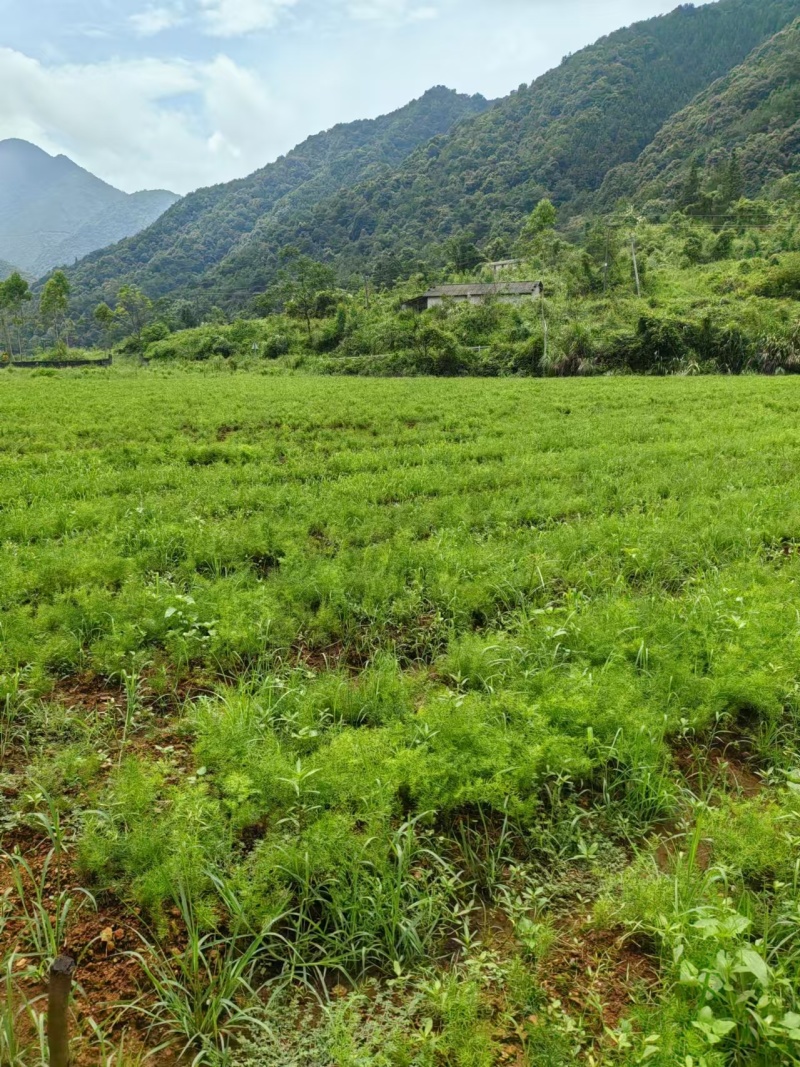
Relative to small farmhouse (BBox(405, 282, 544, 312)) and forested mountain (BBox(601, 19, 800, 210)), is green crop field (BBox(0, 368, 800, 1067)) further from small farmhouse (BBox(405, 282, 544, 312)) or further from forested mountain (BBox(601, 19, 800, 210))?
forested mountain (BBox(601, 19, 800, 210))

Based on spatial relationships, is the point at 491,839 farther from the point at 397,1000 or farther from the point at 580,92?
the point at 580,92

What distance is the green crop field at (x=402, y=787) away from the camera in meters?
2.33

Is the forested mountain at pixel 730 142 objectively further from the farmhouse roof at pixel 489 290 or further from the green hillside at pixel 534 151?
the farmhouse roof at pixel 489 290

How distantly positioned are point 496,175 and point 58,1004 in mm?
138259

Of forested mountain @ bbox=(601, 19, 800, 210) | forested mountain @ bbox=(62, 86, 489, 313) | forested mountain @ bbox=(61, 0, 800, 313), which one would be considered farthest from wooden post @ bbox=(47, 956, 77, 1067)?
forested mountain @ bbox=(62, 86, 489, 313)

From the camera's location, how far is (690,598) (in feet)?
18.4

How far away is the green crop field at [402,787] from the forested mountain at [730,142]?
263ft

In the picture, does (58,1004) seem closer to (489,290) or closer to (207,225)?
(489,290)

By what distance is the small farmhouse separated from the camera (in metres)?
50.8

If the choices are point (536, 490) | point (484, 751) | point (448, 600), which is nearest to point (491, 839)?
point (484, 751)

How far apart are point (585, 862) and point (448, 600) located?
2.90 metres

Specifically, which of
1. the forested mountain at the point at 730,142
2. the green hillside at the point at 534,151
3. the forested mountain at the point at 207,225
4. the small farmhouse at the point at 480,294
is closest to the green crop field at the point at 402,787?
the small farmhouse at the point at 480,294

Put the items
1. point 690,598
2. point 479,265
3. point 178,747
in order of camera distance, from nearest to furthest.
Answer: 1. point 178,747
2. point 690,598
3. point 479,265

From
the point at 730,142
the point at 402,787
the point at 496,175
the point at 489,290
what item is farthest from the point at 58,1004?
the point at 496,175
